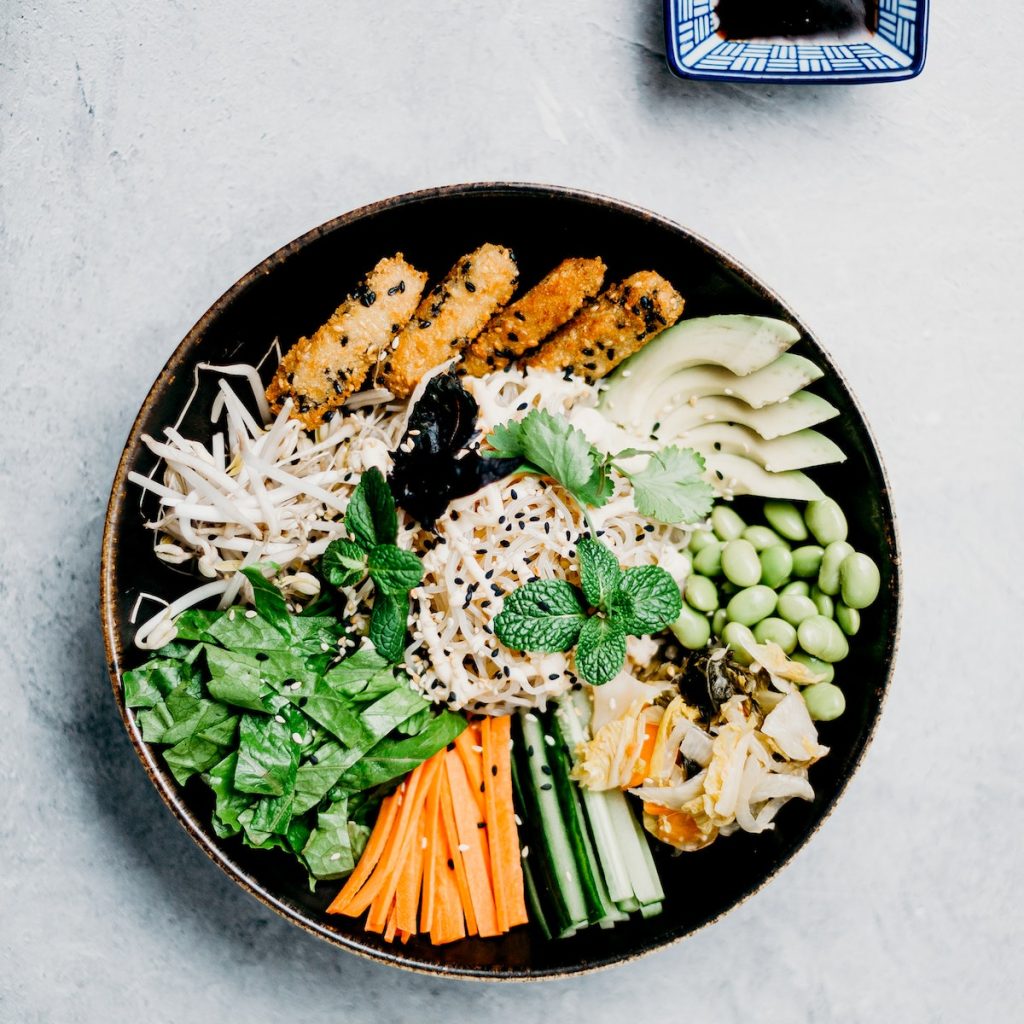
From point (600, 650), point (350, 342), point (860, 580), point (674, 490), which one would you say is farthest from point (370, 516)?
point (860, 580)

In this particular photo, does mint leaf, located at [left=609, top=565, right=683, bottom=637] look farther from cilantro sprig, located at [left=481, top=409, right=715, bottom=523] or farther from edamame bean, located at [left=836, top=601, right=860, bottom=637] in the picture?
edamame bean, located at [left=836, top=601, right=860, bottom=637]

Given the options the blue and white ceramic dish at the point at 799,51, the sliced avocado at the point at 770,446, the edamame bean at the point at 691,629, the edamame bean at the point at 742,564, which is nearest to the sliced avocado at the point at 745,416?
the sliced avocado at the point at 770,446

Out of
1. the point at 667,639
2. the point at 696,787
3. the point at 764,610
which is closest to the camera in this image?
the point at 696,787

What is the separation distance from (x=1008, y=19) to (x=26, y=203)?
358cm

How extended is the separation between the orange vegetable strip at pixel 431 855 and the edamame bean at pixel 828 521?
4.72ft

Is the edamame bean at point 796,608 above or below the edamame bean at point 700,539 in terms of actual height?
below

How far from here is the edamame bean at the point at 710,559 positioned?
10.1 ft

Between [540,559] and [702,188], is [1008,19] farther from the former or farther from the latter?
[540,559]

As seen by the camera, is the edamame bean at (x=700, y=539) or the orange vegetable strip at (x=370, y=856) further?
the edamame bean at (x=700, y=539)

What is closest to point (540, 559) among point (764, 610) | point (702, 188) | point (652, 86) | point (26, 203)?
point (764, 610)

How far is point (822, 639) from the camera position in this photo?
2928mm

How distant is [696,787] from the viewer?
277 centimetres

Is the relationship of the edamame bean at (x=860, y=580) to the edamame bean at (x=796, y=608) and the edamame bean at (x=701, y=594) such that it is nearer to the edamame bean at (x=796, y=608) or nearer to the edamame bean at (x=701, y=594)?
Answer: the edamame bean at (x=796, y=608)

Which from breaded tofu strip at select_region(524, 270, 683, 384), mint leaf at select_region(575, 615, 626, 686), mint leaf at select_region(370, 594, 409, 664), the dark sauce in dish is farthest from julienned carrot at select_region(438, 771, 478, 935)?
the dark sauce in dish
